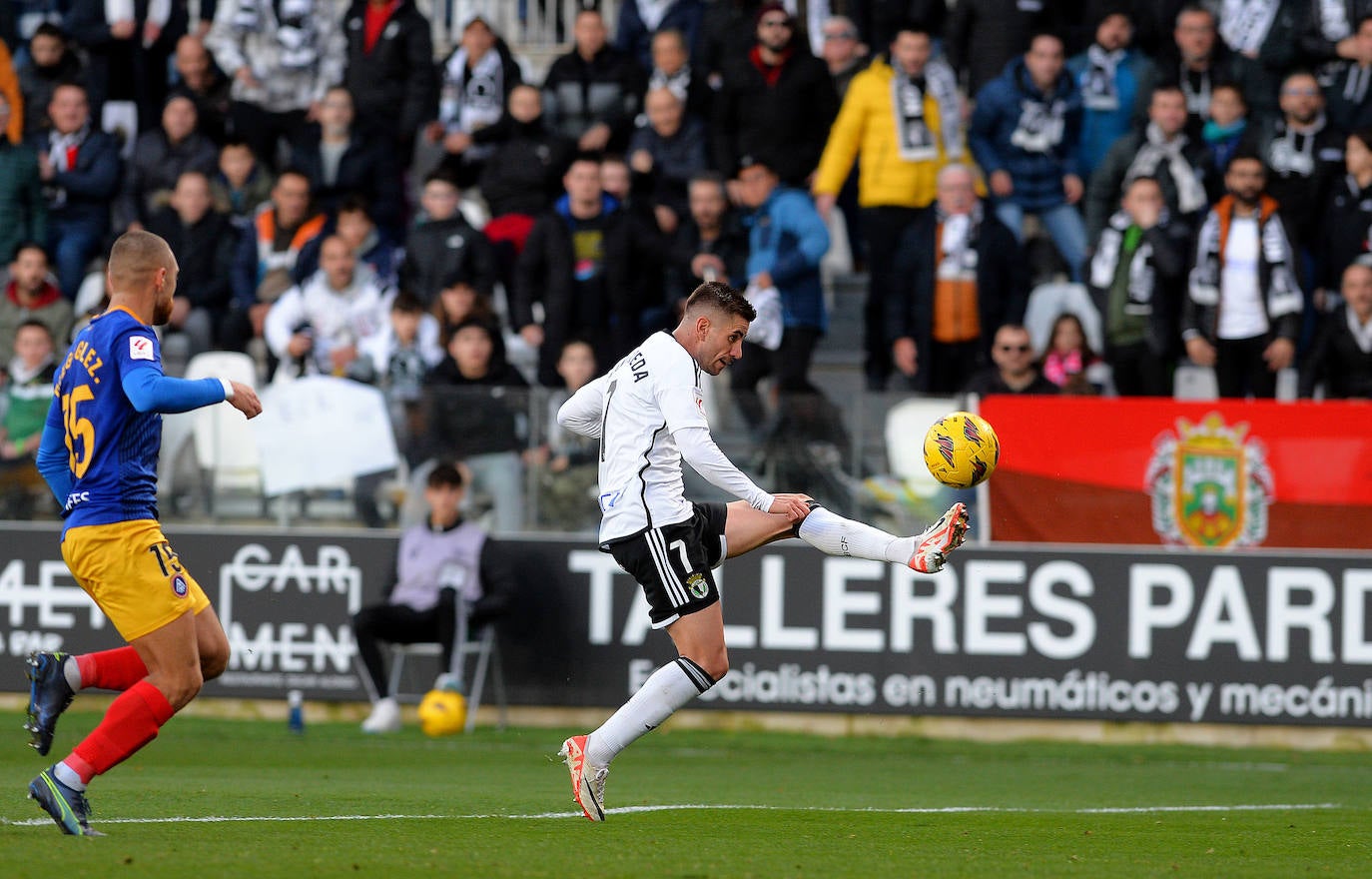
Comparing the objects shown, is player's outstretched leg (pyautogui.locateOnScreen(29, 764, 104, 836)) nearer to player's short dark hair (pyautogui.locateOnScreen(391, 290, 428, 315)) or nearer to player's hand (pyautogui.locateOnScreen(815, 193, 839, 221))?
player's short dark hair (pyautogui.locateOnScreen(391, 290, 428, 315))

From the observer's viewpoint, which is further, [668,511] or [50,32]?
[50,32]

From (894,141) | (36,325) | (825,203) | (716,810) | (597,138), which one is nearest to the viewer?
(716,810)

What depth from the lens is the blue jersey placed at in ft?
22.8

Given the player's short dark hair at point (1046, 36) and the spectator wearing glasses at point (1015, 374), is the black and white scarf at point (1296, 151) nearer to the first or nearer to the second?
the player's short dark hair at point (1046, 36)

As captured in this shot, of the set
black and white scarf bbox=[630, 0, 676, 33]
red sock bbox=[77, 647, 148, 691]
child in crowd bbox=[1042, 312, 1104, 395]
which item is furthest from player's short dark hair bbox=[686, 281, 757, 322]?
black and white scarf bbox=[630, 0, 676, 33]

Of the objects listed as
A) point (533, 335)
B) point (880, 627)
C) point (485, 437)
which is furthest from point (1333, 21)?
point (485, 437)

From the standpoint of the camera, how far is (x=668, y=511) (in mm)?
8102

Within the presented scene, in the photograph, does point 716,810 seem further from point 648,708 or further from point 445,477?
point 445,477

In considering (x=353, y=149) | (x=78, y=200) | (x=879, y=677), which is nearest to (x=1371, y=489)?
(x=879, y=677)

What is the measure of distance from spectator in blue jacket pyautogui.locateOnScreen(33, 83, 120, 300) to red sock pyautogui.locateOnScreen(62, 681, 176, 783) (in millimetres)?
10671

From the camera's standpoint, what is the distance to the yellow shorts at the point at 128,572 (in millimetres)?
7008

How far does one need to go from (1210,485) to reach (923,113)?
4069mm

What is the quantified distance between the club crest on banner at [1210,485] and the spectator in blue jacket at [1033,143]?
8.70ft

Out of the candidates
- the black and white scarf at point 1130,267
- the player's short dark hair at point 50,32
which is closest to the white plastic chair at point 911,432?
the black and white scarf at point 1130,267
